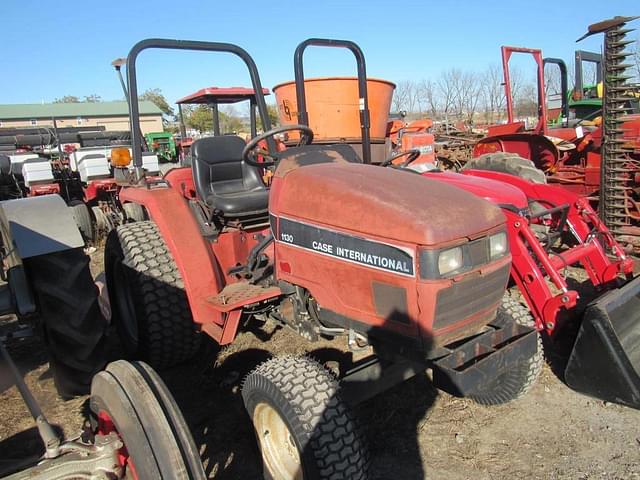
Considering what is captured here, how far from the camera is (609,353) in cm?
250

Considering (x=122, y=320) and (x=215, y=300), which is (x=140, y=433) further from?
(x=122, y=320)

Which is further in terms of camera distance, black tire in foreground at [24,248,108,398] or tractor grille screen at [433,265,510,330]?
black tire in foreground at [24,248,108,398]

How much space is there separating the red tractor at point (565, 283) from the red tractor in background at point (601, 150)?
130 centimetres

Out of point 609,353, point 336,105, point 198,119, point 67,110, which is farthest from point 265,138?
point 67,110

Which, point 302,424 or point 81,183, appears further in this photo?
point 81,183

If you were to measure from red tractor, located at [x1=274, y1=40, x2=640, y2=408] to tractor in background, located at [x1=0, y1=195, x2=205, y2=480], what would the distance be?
1.23 metres

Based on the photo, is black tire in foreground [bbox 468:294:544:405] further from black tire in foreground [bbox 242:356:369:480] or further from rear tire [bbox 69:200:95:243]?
rear tire [bbox 69:200:95:243]

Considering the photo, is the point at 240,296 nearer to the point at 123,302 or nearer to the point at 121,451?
the point at 121,451

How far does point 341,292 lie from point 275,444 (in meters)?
0.78

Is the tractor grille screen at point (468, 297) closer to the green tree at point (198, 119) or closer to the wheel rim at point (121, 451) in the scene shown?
the wheel rim at point (121, 451)

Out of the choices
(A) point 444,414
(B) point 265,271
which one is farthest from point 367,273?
(A) point 444,414

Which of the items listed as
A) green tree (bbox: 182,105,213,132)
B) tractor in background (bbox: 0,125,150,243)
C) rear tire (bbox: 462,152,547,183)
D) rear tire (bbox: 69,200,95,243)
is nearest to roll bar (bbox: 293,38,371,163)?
rear tire (bbox: 462,152,547,183)

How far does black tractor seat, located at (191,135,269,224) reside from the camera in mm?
3178

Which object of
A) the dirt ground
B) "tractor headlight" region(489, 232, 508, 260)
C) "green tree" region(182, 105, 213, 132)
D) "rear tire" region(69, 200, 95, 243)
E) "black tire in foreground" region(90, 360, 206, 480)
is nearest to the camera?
"black tire in foreground" region(90, 360, 206, 480)
